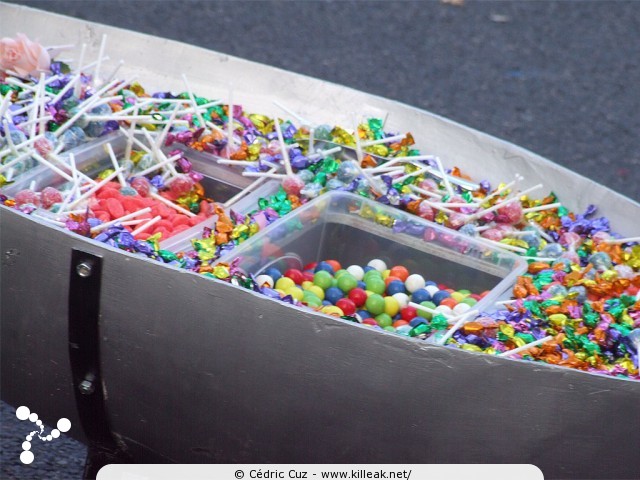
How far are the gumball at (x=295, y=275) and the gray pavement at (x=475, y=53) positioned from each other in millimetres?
2053

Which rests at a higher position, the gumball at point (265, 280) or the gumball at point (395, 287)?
the gumball at point (265, 280)

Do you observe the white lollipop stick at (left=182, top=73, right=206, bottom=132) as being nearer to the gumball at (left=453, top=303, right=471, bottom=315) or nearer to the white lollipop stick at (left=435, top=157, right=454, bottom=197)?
the white lollipop stick at (left=435, top=157, right=454, bottom=197)

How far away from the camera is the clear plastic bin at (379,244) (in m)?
2.29

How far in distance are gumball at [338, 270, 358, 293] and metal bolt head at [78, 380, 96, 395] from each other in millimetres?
588

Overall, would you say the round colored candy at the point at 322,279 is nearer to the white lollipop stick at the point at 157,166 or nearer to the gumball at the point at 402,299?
the gumball at the point at 402,299

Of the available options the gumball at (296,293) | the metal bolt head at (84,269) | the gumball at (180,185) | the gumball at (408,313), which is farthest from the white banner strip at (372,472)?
the gumball at (180,185)

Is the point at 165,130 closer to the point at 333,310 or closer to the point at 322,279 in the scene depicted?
the point at 322,279

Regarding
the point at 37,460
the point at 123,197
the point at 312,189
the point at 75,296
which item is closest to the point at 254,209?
the point at 312,189

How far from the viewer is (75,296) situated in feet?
6.32

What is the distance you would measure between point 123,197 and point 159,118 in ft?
0.98

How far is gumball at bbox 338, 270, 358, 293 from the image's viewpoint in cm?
233

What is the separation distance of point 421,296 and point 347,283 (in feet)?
0.52

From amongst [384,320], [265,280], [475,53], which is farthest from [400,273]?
[475,53]

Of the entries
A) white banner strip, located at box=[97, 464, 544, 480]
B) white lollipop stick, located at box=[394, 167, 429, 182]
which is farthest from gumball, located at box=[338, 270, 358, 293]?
white banner strip, located at box=[97, 464, 544, 480]
